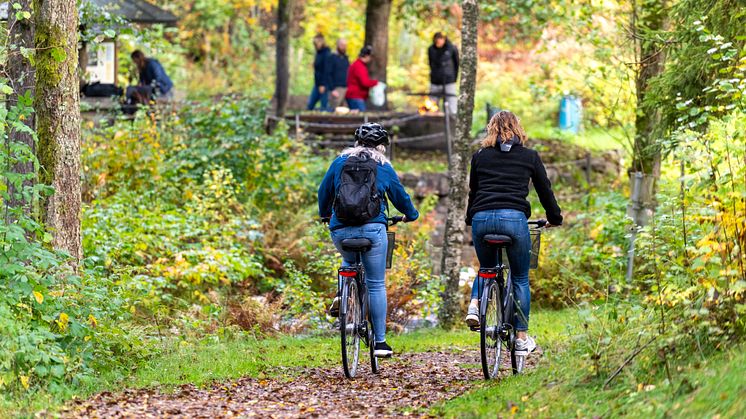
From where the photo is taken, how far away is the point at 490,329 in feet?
28.2

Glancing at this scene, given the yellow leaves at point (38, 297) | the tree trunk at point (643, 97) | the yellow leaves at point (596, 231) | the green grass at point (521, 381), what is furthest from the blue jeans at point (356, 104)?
the yellow leaves at point (38, 297)

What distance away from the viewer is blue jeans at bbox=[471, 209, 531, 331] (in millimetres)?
8477

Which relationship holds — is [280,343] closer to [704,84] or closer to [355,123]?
[704,84]

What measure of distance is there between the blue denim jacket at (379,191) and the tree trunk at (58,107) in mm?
2183

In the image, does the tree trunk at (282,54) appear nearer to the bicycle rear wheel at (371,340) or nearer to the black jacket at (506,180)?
the bicycle rear wheel at (371,340)

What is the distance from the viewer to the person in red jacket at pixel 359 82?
2348cm

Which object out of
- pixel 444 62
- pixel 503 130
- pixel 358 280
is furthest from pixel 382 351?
pixel 444 62

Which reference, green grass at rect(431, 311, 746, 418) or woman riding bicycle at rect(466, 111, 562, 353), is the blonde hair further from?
green grass at rect(431, 311, 746, 418)

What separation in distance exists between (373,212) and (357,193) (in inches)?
7.7

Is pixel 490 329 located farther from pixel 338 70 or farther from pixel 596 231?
pixel 338 70

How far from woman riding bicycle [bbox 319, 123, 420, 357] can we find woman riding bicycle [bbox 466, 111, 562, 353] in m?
0.72

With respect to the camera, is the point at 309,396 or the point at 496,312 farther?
the point at 496,312

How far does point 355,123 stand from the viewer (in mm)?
A: 22906

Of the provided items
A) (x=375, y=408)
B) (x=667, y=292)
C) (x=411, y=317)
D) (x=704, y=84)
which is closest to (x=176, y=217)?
(x=411, y=317)
